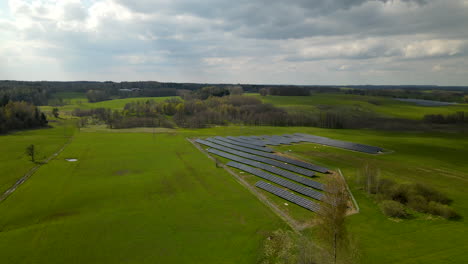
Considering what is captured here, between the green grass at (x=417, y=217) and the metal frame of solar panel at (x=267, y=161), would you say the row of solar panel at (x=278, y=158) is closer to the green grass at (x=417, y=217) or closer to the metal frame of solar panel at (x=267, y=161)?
the metal frame of solar panel at (x=267, y=161)

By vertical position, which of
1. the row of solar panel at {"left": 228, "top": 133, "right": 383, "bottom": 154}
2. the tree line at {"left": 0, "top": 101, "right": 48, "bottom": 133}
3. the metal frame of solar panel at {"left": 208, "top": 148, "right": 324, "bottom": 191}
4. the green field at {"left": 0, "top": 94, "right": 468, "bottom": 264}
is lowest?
the green field at {"left": 0, "top": 94, "right": 468, "bottom": 264}

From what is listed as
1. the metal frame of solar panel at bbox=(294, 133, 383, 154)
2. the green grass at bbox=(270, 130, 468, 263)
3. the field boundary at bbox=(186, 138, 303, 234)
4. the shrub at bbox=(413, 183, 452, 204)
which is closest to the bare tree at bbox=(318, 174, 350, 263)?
the green grass at bbox=(270, 130, 468, 263)

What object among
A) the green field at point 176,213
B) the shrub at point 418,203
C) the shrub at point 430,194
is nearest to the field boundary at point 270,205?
the green field at point 176,213

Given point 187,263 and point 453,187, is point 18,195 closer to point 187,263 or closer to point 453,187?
point 187,263

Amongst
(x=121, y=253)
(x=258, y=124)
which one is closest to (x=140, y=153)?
(x=121, y=253)

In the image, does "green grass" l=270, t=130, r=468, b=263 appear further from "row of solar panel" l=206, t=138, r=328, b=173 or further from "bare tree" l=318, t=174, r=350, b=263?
"row of solar panel" l=206, t=138, r=328, b=173
